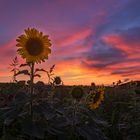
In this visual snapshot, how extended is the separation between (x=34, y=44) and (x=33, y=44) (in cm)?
3

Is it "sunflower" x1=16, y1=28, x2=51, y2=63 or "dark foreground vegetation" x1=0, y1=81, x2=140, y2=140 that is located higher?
"sunflower" x1=16, y1=28, x2=51, y2=63

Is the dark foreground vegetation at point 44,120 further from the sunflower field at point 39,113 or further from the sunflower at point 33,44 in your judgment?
the sunflower at point 33,44

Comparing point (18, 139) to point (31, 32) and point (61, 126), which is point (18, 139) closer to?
point (61, 126)

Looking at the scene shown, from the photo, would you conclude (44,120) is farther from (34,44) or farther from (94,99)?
(94,99)

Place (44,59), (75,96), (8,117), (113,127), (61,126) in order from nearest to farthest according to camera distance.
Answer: (8,117) → (61,126) → (44,59) → (75,96) → (113,127)

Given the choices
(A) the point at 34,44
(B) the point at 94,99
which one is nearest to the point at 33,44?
(A) the point at 34,44

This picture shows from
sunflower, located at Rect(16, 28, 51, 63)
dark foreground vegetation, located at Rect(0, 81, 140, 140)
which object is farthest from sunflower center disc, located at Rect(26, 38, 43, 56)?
dark foreground vegetation, located at Rect(0, 81, 140, 140)

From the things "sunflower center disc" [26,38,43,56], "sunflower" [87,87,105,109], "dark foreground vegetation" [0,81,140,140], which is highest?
"sunflower center disc" [26,38,43,56]

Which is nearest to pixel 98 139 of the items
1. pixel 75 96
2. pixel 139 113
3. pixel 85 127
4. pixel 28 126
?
pixel 85 127

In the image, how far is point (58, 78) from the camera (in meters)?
8.82

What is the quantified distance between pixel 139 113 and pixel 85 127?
3.82 metres

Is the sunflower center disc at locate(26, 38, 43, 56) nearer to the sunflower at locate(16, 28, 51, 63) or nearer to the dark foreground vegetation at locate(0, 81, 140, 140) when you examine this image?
the sunflower at locate(16, 28, 51, 63)

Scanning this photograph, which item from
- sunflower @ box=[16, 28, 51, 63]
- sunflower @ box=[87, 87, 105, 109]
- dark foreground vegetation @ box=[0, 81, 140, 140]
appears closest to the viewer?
dark foreground vegetation @ box=[0, 81, 140, 140]

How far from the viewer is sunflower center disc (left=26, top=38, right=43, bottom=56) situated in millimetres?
6309
